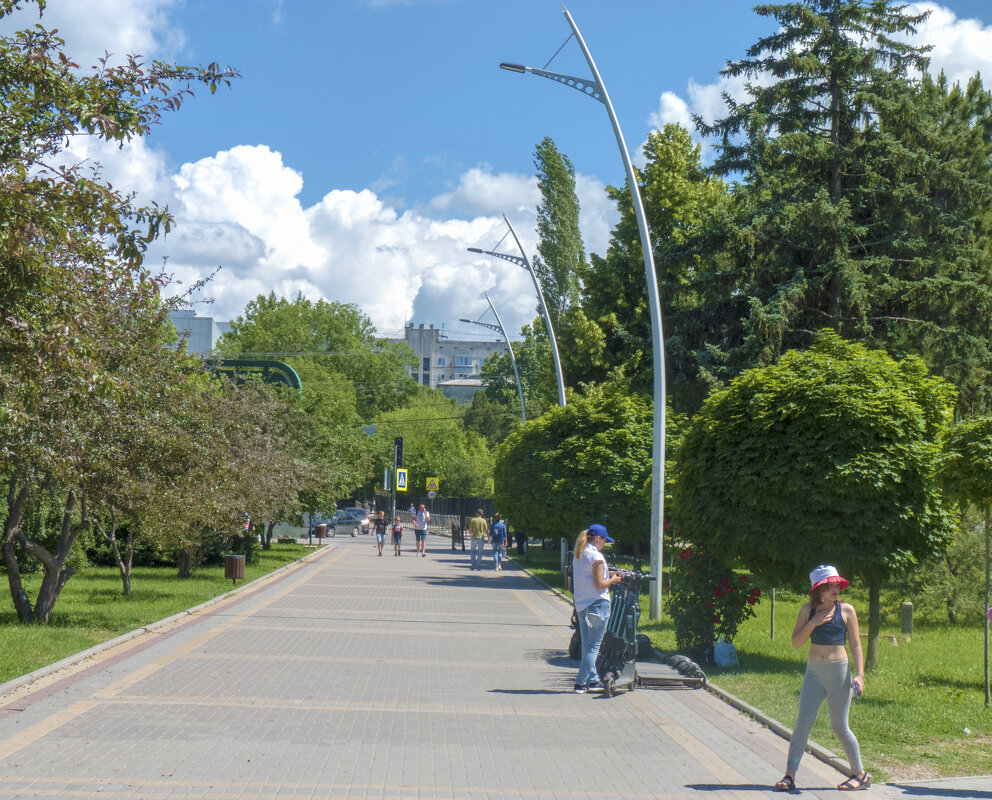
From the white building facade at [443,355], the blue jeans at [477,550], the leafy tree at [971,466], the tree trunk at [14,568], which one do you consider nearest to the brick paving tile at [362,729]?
the tree trunk at [14,568]

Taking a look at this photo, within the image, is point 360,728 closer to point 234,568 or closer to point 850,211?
point 234,568

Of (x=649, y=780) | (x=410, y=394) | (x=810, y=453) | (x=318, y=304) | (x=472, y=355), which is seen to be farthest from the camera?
(x=472, y=355)

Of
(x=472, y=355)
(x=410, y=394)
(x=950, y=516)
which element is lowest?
(x=950, y=516)

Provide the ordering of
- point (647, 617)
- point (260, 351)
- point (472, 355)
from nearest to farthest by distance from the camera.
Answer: point (647, 617) < point (260, 351) < point (472, 355)

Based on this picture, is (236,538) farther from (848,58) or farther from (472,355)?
(472,355)

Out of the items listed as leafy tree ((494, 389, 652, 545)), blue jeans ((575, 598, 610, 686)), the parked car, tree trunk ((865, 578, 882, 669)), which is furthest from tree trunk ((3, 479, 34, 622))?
the parked car

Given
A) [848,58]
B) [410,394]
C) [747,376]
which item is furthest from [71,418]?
[410,394]

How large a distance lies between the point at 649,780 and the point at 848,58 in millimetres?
24911

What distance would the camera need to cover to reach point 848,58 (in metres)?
28.6

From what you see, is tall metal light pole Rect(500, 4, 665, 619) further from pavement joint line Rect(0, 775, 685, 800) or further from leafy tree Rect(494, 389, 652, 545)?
pavement joint line Rect(0, 775, 685, 800)

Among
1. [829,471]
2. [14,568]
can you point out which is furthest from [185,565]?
[829,471]

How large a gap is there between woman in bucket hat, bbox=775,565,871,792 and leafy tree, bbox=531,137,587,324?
4687 centimetres

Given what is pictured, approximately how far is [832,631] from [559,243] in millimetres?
48838

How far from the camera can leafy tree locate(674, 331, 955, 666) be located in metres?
12.8
